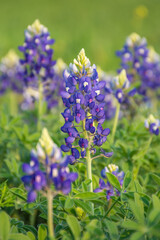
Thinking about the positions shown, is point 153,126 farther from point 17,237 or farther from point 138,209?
point 17,237

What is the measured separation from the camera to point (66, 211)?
182 centimetres

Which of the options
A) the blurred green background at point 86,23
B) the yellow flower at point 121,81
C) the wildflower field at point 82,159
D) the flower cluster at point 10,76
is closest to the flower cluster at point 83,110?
the wildflower field at point 82,159

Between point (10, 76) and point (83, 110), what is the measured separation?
10.1 feet

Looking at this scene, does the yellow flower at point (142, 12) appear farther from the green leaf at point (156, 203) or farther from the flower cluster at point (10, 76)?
the green leaf at point (156, 203)

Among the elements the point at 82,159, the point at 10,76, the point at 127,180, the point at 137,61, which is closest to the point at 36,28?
the point at 137,61

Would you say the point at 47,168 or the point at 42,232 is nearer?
the point at 47,168

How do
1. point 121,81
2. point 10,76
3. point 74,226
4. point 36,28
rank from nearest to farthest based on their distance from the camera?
point 74,226
point 121,81
point 36,28
point 10,76

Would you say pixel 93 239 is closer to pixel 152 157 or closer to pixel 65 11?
pixel 152 157

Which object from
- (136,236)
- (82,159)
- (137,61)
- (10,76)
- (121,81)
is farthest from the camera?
(10,76)

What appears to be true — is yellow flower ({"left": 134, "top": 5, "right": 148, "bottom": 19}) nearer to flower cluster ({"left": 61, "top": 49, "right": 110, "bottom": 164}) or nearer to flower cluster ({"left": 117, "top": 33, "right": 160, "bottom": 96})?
flower cluster ({"left": 117, "top": 33, "right": 160, "bottom": 96})

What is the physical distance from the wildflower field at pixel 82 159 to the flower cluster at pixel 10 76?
0.05 ft

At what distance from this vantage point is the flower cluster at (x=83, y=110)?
1.81 meters

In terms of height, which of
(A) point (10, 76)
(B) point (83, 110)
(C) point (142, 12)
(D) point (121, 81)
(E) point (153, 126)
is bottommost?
(B) point (83, 110)

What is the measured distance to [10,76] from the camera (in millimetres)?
4668
